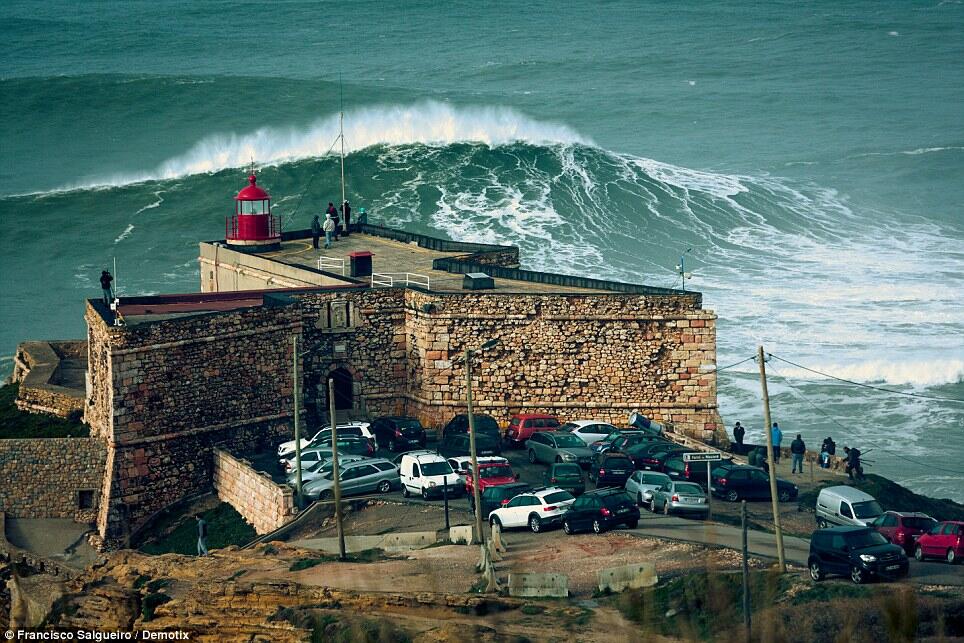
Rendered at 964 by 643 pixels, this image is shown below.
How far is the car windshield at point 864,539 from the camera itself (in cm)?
3039

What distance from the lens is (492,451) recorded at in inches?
1702

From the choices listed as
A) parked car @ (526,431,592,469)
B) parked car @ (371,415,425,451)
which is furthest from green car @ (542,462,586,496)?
parked car @ (371,415,425,451)

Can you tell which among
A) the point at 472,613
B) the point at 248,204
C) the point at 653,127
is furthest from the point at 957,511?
the point at 653,127

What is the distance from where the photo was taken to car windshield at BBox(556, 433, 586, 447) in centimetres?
4269

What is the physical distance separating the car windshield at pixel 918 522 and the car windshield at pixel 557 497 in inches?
282

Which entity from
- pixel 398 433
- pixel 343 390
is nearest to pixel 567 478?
pixel 398 433

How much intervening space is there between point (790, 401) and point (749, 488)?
17.9 m

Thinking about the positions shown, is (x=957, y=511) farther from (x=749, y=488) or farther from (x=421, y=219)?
(x=421, y=219)

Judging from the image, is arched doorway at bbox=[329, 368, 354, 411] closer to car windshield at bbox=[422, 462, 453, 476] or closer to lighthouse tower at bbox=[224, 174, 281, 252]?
car windshield at bbox=[422, 462, 453, 476]

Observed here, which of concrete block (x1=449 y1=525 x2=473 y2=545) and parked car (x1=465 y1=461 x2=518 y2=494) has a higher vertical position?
parked car (x1=465 y1=461 x2=518 y2=494)

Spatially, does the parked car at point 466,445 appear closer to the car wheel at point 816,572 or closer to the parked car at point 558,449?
the parked car at point 558,449

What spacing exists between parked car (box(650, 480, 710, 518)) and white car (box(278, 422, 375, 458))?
30.3 ft

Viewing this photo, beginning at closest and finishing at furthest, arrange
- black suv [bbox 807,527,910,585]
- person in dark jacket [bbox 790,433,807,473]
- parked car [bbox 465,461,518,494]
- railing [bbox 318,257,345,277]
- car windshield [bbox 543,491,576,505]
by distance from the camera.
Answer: black suv [bbox 807,527,910,585] → car windshield [bbox 543,491,576,505] → parked car [bbox 465,461,518,494] → person in dark jacket [bbox 790,433,807,473] → railing [bbox 318,257,345,277]

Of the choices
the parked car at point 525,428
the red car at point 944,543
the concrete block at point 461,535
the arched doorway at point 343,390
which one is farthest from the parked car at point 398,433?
the red car at point 944,543
